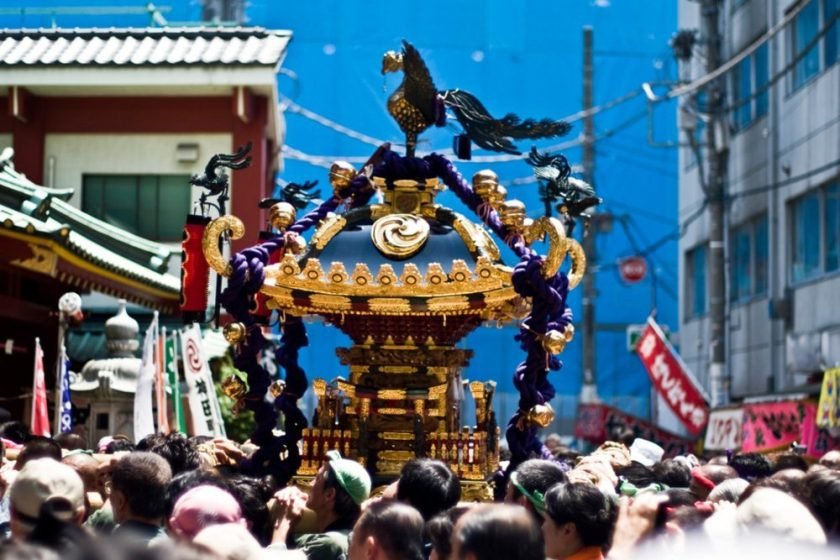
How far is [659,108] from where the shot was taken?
112 feet

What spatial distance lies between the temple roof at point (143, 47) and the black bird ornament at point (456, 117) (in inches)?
378

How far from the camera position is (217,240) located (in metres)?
10.2

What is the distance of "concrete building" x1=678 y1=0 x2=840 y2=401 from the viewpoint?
20.7 m

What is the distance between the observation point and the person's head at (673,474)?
29.2 ft

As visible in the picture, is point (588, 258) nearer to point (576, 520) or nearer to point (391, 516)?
point (576, 520)

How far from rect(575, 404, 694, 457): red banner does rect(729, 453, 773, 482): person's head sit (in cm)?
899

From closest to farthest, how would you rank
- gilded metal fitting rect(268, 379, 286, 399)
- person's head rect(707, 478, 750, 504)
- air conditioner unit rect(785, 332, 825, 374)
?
person's head rect(707, 478, 750, 504)
gilded metal fitting rect(268, 379, 286, 399)
air conditioner unit rect(785, 332, 825, 374)

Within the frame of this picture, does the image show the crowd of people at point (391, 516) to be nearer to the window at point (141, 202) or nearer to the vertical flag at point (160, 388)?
the vertical flag at point (160, 388)

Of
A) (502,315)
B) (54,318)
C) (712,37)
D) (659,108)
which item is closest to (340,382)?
(502,315)

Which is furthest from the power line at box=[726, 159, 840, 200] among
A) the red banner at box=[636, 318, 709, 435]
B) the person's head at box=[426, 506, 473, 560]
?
the person's head at box=[426, 506, 473, 560]

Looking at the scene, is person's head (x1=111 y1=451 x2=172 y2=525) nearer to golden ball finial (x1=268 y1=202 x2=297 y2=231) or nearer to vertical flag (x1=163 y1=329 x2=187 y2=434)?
golden ball finial (x1=268 y1=202 x2=297 y2=231)

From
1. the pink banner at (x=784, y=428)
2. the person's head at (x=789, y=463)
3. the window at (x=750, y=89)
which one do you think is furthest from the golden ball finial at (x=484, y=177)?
the window at (x=750, y=89)

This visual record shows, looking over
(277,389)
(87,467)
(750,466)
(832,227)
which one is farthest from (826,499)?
(832,227)

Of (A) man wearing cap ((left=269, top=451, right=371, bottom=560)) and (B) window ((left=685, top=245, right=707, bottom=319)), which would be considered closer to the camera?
(A) man wearing cap ((left=269, top=451, right=371, bottom=560))
